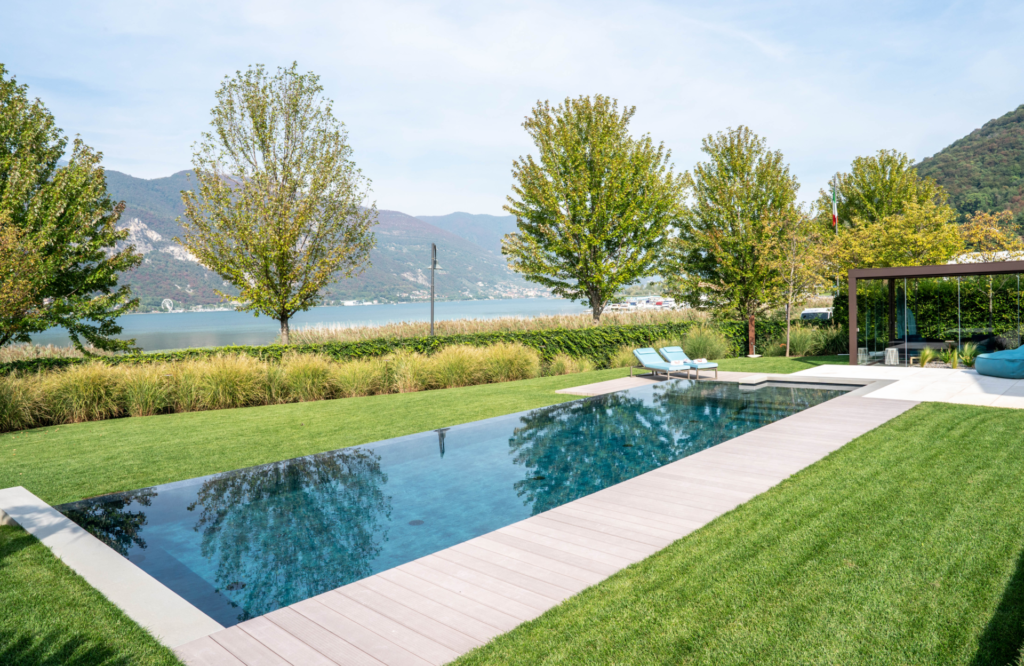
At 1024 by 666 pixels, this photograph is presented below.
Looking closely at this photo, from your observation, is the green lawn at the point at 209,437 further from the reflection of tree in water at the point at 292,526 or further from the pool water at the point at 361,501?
the reflection of tree in water at the point at 292,526

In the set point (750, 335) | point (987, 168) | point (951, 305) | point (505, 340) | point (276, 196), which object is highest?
point (987, 168)

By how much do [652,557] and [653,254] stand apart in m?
18.5

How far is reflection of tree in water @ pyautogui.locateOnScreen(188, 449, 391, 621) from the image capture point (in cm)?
429

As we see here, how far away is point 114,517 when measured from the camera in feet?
18.6

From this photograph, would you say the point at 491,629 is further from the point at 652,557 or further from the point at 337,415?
the point at 337,415

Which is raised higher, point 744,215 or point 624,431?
point 744,215

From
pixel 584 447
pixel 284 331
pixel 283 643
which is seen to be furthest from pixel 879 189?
pixel 283 643

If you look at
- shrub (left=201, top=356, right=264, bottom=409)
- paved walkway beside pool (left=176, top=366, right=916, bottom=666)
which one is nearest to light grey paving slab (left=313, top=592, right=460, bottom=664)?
paved walkway beside pool (left=176, top=366, right=916, bottom=666)

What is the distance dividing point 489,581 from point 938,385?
1156cm

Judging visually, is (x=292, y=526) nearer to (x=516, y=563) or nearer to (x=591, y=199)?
(x=516, y=563)

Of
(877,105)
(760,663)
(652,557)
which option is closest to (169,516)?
(652,557)

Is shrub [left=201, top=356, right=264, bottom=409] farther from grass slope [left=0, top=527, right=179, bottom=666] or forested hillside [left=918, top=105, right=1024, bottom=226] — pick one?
forested hillside [left=918, top=105, right=1024, bottom=226]

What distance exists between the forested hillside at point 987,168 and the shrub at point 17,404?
4551 centimetres

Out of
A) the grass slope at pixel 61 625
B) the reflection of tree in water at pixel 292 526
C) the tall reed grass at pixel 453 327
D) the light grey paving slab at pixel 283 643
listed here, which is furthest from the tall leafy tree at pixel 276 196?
the light grey paving slab at pixel 283 643
